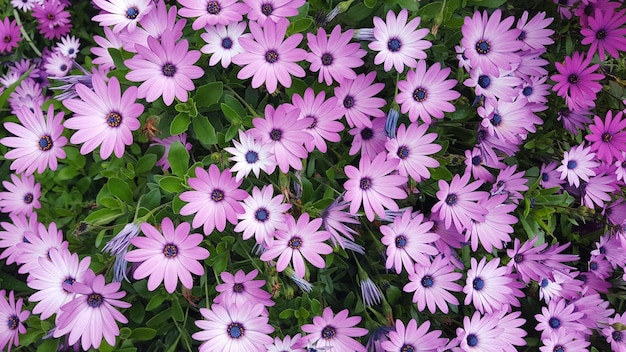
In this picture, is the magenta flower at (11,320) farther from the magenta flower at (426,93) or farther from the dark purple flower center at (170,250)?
the magenta flower at (426,93)

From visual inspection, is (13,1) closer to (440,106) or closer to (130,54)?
(130,54)

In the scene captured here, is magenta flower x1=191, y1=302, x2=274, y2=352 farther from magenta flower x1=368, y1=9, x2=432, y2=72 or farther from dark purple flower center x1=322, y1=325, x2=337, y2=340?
magenta flower x1=368, y1=9, x2=432, y2=72

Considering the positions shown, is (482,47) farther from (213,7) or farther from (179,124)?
(179,124)

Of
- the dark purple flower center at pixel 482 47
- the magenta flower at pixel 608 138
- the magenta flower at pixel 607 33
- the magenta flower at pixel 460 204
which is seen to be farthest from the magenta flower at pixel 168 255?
the magenta flower at pixel 607 33

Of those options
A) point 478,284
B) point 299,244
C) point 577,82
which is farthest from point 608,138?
point 299,244

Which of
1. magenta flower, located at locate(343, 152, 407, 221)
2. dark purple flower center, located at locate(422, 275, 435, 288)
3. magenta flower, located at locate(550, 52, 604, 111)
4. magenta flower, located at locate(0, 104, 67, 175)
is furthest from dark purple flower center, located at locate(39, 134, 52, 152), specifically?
magenta flower, located at locate(550, 52, 604, 111)

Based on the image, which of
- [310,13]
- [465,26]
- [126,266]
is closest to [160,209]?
[126,266]
